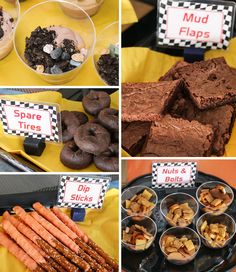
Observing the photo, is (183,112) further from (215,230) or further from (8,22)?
(8,22)

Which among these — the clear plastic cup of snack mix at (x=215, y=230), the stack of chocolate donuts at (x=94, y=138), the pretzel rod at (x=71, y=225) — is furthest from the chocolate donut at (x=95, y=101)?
the clear plastic cup of snack mix at (x=215, y=230)

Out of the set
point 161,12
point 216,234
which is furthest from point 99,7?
point 216,234

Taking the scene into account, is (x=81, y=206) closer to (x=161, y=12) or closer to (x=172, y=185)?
(x=172, y=185)

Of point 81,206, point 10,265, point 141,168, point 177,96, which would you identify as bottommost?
point 10,265

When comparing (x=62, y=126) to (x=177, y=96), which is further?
(x=177, y=96)

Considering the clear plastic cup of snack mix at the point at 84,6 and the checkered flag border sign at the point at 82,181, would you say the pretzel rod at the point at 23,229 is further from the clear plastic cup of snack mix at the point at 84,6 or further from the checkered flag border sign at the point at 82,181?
the clear plastic cup of snack mix at the point at 84,6

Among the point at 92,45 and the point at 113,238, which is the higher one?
the point at 92,45
